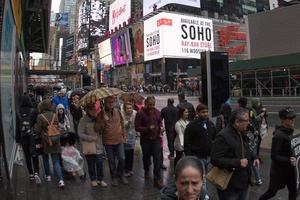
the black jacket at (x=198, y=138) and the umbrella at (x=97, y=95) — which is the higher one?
the umbrella at (x=97, y=95)

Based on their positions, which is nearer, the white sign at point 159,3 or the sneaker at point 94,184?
the sneaker at point 94,184

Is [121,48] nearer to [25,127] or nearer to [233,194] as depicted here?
[25,127]

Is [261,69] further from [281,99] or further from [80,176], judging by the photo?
[80,176]

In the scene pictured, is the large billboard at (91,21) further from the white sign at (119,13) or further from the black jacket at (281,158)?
the black jacket at (281,158)

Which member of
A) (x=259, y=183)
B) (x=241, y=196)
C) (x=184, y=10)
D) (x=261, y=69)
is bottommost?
(x=259, y=183)

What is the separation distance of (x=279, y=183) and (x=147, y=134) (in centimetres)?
300

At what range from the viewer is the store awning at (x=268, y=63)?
3062 cm

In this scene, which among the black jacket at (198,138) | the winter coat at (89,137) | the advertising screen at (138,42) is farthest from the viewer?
the advertising screen at (138,42)

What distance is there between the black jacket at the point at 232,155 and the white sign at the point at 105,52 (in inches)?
4252

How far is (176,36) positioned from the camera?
84500 mm

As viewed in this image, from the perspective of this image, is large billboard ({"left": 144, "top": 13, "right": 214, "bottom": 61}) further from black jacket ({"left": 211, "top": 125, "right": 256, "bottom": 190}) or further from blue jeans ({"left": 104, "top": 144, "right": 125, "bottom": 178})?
black jacket ({"left": 211, "top": 125, "right": 256, "bottom": 190})

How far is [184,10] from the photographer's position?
91250mm

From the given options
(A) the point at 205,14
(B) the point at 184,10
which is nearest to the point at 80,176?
(B) the point at 184,10

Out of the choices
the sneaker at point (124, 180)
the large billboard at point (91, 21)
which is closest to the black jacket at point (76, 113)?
the sneaker at point (124, 180)
